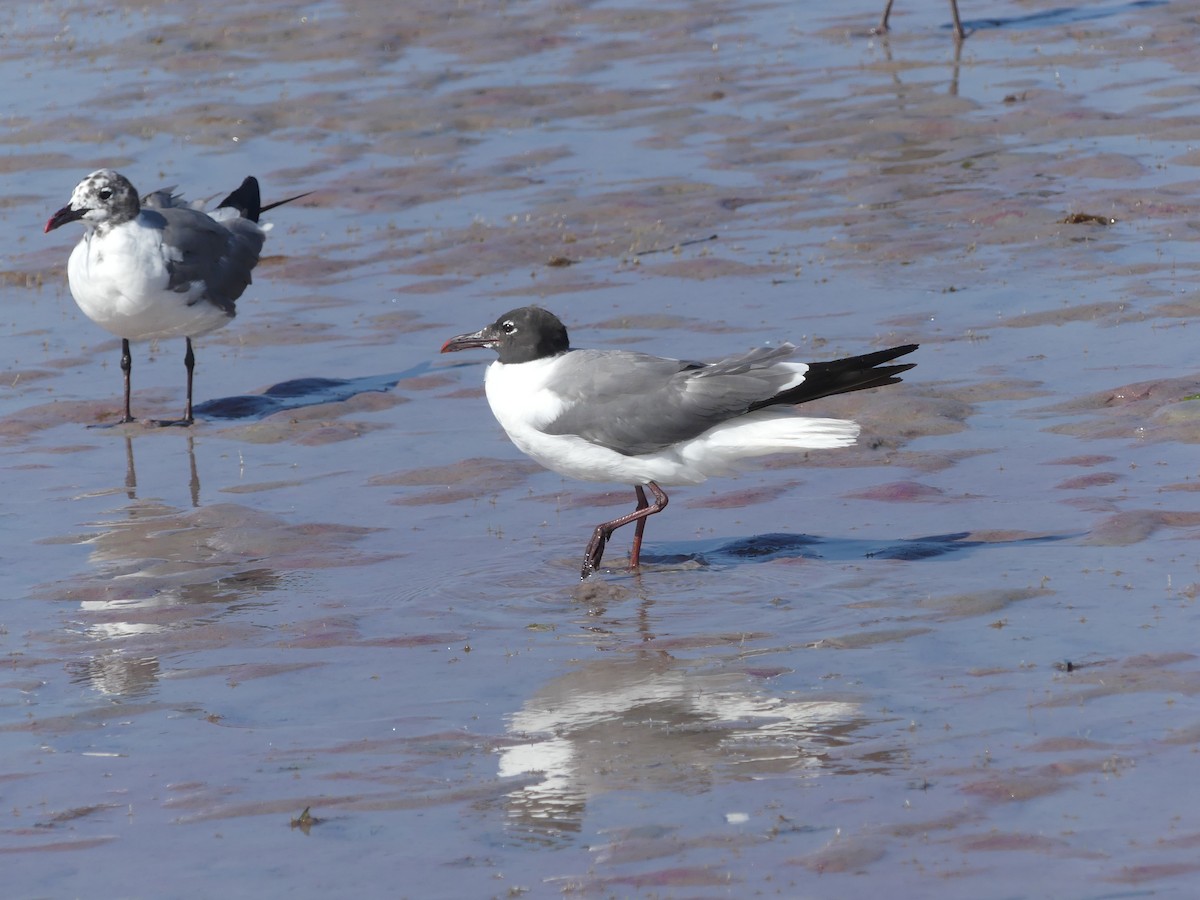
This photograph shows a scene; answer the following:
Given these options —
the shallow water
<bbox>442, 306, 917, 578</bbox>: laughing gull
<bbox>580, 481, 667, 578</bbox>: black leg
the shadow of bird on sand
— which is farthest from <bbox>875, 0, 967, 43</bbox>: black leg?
<bbox>580, 481, 667, 578</bbox>: black leg

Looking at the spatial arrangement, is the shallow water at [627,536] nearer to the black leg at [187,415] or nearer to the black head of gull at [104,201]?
the black leg at [187,415]

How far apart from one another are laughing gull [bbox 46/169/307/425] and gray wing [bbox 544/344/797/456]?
415cm

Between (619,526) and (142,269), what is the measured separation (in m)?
4.56

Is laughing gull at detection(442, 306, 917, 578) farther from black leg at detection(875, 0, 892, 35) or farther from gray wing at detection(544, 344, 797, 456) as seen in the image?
black leg at detection(875, 0, 892, 35)

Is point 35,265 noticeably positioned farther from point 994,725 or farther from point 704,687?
point 994,725

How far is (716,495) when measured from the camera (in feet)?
34.0

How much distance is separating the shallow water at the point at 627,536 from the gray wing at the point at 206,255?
2.38 feet

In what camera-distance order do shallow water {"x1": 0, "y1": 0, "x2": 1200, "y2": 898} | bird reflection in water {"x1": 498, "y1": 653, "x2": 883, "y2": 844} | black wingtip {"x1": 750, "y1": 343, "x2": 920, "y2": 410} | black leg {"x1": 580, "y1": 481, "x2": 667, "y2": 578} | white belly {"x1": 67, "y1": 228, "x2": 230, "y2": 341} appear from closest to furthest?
shallow water {"x1": 0, "y1": 0, "x2": 1200, "y2": 898}
bird reflection in water {"x1": 498, "y1": 653, "x2": 883, "y2": 844}
black wingtip {"x1": 750, "y1": 343, "x2": 920, "y2": 410}
black leg {"x1": 580, "y1": 481, "x2": 667, "y2": 578}
white belly {"x1": 67, "y1": 228, "x2": 230, "y2": 341}

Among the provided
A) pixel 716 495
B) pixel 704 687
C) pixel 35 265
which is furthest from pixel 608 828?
pixel 35 265

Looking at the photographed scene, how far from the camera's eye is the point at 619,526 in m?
9.23

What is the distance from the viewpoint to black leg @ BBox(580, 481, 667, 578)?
359 inches

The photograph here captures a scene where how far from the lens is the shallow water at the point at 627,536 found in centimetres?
633

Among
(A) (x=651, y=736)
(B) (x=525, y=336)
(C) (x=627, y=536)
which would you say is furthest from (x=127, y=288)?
(A) (x=651, y=736)

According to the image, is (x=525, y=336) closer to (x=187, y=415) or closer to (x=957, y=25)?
(x=187, y=415)
